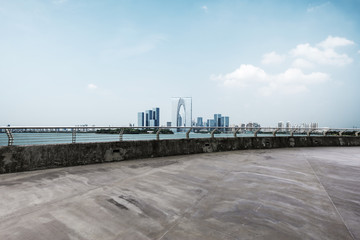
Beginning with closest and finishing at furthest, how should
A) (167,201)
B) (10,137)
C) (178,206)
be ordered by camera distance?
(178,206), (167,201), (10,137)

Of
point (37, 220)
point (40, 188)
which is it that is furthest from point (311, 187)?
point (40, 188)

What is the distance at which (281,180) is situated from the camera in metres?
4.98

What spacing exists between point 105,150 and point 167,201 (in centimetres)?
490

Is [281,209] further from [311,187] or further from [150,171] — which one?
[150,171]

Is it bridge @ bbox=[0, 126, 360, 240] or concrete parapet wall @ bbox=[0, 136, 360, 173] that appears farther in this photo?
concrete parapet wall @ bbox=[0, 136, 360, 173]

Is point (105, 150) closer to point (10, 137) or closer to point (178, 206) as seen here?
point (10, 137)

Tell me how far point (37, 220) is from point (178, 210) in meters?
2.07

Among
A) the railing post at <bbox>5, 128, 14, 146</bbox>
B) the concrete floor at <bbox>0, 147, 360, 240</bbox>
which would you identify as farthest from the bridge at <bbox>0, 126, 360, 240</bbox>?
the railing post at <bbox>5, 128, 14, 146</bbox>

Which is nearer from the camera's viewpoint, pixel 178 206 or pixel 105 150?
pixel 178 206

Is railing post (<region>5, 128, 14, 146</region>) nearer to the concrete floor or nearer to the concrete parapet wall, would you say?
the concrete parapet wall

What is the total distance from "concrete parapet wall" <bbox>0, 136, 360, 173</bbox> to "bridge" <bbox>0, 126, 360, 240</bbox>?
0.03 m

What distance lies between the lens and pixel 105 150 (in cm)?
760

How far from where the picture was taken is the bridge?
2.54 m

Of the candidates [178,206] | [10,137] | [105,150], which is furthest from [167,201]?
[10,137]
